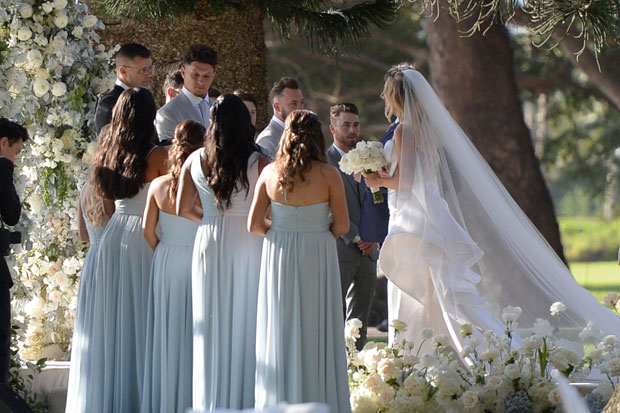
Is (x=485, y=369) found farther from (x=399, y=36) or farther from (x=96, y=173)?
(x=399, y=36)

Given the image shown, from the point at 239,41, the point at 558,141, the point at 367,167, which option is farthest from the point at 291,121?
the point at 558,141

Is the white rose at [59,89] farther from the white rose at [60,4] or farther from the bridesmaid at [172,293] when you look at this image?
the bridesmaid at [172,293]

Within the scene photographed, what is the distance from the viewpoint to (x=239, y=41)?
30.3 ft

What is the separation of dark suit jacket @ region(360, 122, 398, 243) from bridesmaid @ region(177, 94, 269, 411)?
159cm

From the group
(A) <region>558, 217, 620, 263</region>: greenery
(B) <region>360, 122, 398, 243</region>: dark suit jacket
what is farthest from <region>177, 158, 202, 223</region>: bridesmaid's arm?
(A) <region>558, 217, 620, 263</region>: greenery

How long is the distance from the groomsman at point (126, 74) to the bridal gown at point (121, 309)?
82 centimetres

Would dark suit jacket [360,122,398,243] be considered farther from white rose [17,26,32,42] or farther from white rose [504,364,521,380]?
white rose [17,26,32,42]

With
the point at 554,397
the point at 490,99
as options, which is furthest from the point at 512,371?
the point at 490,99

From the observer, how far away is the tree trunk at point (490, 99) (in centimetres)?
1460

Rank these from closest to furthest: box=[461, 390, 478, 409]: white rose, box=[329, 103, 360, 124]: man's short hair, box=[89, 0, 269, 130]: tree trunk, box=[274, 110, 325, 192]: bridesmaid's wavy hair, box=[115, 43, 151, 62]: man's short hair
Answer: box=[274, 110, 325, 192]: bridesmaid's wavy hair → box=[461, 390, 478, 409]: white rose → box=[115, 43, 151, 62]: man's short hair → box=[329, 103, 360, 124]: man's short hair → box=[89, 0, 269, 130]: tree trunk

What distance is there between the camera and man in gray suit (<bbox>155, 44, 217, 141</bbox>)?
7.62 metres

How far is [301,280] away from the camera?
6.05 m

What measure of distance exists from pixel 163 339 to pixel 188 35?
11.4 feet

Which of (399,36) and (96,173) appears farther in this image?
(399,36)
